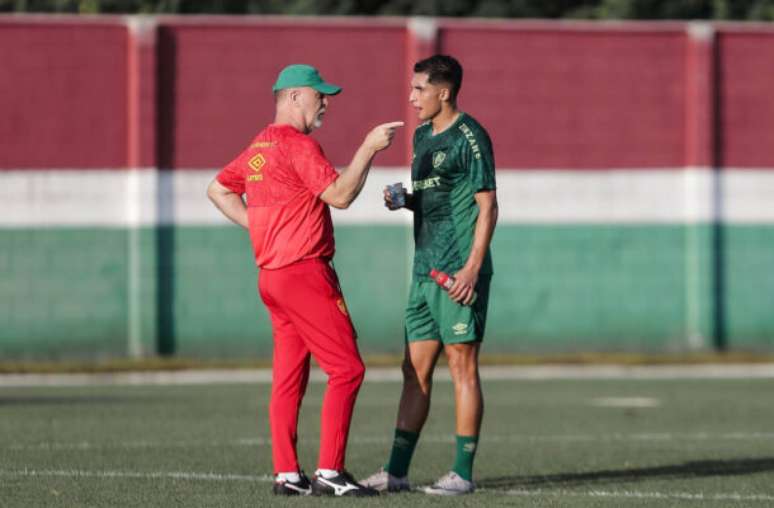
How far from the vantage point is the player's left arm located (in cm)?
1001

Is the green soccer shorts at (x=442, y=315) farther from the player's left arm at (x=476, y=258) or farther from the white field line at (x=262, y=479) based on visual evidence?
the white field line at (x=262, y=479)

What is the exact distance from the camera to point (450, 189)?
33.6ft

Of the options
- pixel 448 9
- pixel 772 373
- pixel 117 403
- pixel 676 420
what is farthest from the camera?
pixel 448 9

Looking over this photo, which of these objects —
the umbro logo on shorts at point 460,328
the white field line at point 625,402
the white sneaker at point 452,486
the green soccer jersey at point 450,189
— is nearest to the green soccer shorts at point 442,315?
the umbro logo on shorts at point 460,328

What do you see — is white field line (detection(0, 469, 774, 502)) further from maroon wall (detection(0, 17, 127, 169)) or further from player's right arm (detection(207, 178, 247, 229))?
maroon wall (detection(0, 17, 127, 169))

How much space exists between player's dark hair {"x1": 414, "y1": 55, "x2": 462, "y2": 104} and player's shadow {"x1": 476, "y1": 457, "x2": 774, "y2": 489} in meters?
2.33

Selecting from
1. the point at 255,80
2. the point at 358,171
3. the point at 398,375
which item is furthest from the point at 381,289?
the point at 358,171

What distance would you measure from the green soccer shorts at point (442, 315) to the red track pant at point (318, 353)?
1.89ft

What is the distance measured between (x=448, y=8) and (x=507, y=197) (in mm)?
8254

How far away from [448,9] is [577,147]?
7890mm

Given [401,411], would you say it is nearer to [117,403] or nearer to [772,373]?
[117,403]

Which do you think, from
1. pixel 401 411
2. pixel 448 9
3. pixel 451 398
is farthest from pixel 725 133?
pixel 401 411

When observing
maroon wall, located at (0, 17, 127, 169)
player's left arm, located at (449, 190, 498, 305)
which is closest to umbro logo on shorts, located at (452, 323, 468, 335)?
player's left arm, located at (449, 190, 498, 305)

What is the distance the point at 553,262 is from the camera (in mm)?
27031
